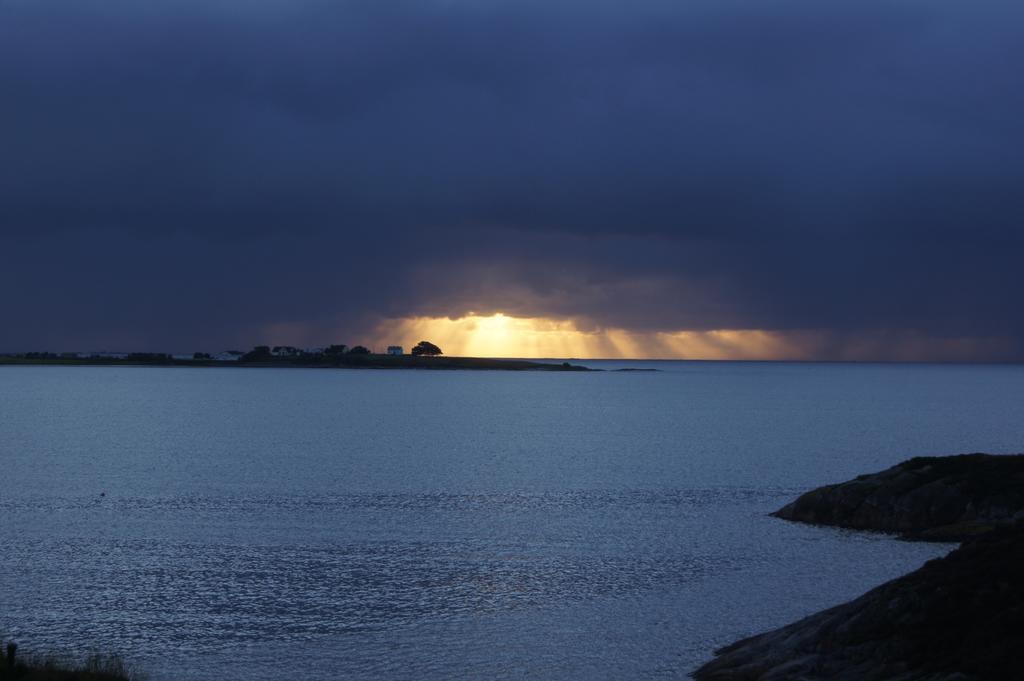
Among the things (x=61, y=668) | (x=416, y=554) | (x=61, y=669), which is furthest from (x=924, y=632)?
(x=416, y=554)

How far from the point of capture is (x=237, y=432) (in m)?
111

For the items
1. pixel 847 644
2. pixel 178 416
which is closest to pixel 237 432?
pixel 178 416

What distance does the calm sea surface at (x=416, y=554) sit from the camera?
27719mm

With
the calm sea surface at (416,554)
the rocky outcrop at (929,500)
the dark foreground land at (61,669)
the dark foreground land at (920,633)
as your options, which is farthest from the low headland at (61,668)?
the rocky outcrop at (929,500)

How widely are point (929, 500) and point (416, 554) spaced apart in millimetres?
24818

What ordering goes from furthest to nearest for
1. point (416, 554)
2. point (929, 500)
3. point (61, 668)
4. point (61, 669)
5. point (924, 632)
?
1. point (929, 500)
2. point (416, 554)
3. point (61, 668)
4. point (61, 669)
5. point (924, 632)

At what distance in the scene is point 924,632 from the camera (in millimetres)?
21359

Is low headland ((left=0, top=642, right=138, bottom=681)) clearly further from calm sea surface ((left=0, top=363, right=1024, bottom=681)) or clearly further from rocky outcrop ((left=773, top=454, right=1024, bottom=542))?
rocky outcrop ((left=773, top=454, right=1024, bottom=542))

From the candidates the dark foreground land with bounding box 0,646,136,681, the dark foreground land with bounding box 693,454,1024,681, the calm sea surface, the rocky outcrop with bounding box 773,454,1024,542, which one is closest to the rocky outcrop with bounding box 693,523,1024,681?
the dark foreground land with bounding box 693,454,1024,681

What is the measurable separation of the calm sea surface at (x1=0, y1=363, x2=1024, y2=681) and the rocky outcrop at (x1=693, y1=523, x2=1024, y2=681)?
342 centimetres

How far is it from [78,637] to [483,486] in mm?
39221

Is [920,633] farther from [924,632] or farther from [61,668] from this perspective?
[61,668]

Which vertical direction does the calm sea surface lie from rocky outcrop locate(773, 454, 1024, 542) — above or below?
below

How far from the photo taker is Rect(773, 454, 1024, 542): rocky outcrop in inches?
1768
